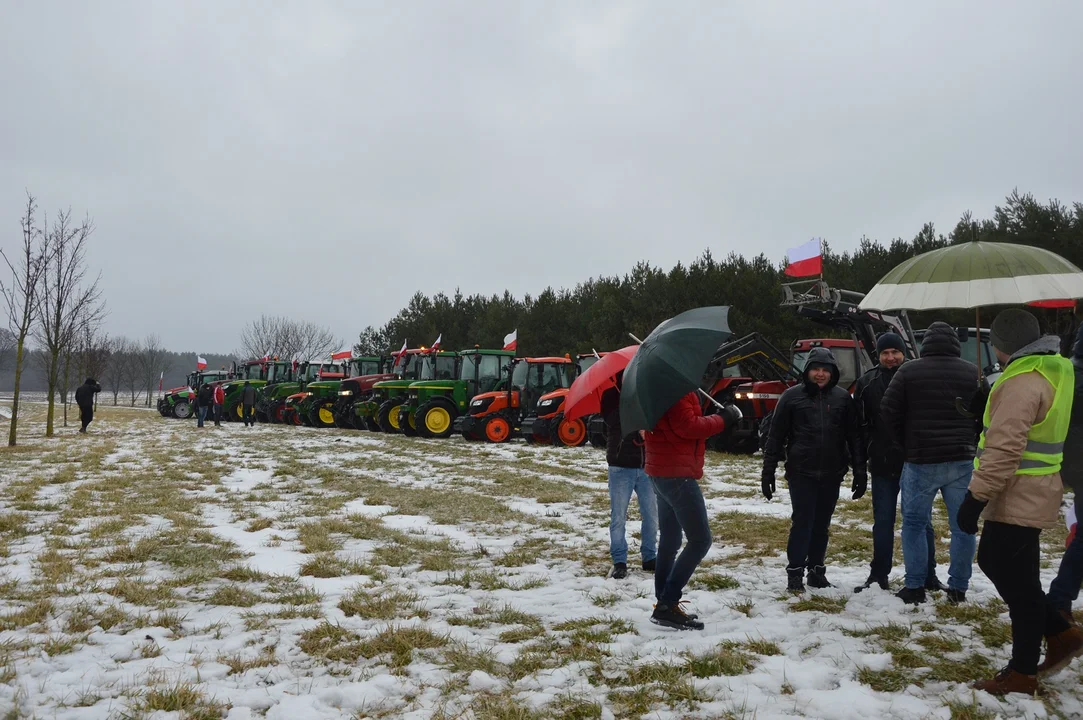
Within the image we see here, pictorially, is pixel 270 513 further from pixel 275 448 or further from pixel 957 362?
pixel 275 448

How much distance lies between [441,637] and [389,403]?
17028 millimetres

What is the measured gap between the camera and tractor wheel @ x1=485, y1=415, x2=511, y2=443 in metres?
17.8

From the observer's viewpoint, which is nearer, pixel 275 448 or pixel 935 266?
pixel 935 266

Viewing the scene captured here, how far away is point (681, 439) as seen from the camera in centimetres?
429

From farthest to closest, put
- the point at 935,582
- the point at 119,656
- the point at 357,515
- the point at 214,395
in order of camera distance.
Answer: the point at 214,395, the point at 357,515, the point at 935,582, the point at 119,656

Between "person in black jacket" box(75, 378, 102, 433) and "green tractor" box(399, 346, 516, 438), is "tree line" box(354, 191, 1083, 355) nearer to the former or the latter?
"green tractor" box(399, 346, 516, 438)

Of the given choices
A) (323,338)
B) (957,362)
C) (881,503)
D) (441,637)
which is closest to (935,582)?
(881,503)

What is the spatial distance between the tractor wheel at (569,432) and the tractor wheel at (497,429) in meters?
1.78

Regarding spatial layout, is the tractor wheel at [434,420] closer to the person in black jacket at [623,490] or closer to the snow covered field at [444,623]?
the snow covered field at [444,623]

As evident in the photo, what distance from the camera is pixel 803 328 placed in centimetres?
2792

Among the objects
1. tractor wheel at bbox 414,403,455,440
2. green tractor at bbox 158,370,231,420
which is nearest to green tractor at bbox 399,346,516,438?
tractor wheel at bbox 414,403,455,440

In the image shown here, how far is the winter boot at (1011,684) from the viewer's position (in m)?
3.27

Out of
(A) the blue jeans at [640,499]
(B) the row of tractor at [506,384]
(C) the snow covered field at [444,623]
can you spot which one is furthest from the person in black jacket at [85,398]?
(A) the blue jeans at [640,499]

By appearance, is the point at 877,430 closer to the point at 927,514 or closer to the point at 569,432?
the point at 927,514
